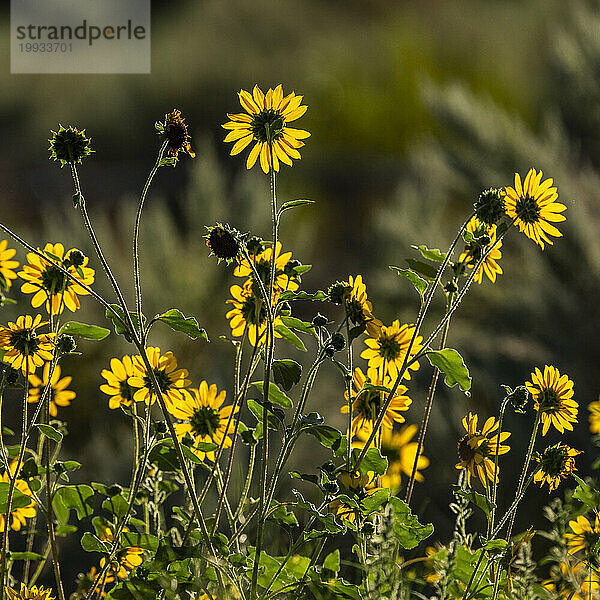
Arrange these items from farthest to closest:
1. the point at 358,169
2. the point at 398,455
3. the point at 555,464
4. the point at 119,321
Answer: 1. the point at 358,169
2. the point at 398,455
3. the point at 555,464
4. the point at 119,321

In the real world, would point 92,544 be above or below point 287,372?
below

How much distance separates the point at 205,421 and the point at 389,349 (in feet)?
0.44

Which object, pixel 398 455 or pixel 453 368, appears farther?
pixel 398 455

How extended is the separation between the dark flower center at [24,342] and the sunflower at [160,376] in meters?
0.06

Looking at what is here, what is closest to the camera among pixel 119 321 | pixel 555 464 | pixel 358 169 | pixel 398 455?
pixel 119 321

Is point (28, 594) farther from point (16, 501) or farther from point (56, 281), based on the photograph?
point (56, 281)

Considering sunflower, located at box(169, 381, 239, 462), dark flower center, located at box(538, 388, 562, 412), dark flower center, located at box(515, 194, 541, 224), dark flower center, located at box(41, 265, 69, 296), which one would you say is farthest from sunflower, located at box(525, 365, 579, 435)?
dark flower center, located at box(41, 265, 69, 296)

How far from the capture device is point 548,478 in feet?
1.85

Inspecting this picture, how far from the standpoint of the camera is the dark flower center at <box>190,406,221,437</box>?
23.1 inches

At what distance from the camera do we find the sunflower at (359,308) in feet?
1.73

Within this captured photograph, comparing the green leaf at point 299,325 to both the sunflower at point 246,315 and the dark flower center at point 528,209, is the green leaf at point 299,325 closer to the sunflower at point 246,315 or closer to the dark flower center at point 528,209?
the sunflower at point 246,315

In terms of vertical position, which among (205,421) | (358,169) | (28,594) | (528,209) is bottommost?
(28,594)

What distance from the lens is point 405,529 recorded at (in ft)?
1.77

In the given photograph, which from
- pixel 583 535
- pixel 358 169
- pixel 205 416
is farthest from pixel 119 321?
pixel 358 169
